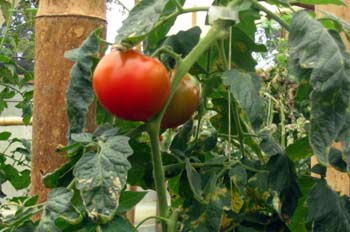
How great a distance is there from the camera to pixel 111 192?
677 millimetres

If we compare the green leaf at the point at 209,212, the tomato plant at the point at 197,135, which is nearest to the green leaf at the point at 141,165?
the tomato plant at the point at 197,135

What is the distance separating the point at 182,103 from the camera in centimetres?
83

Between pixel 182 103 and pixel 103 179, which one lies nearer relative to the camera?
pixel 103 179

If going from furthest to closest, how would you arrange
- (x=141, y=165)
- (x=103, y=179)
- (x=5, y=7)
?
1. (x=5, y=7)
2. (x=141, y=165)
3. (x=103, y=179)

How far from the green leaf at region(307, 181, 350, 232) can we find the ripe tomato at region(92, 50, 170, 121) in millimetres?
264

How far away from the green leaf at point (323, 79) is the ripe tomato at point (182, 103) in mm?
164

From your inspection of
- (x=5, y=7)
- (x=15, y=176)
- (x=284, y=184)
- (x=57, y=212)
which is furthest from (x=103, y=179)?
(x=5, y=7)

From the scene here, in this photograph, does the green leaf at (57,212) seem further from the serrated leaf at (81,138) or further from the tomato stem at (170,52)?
the tomato stem at (170,52)

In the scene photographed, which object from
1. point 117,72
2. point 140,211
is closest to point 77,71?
point 117,72

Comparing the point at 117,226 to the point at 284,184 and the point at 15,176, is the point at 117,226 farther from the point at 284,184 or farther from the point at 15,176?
the point at 15,176

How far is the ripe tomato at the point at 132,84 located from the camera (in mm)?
749

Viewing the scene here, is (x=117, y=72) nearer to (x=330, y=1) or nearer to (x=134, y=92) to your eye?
(x=134, y=92)

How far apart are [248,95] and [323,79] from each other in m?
0.12

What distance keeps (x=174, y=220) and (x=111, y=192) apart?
157mm
